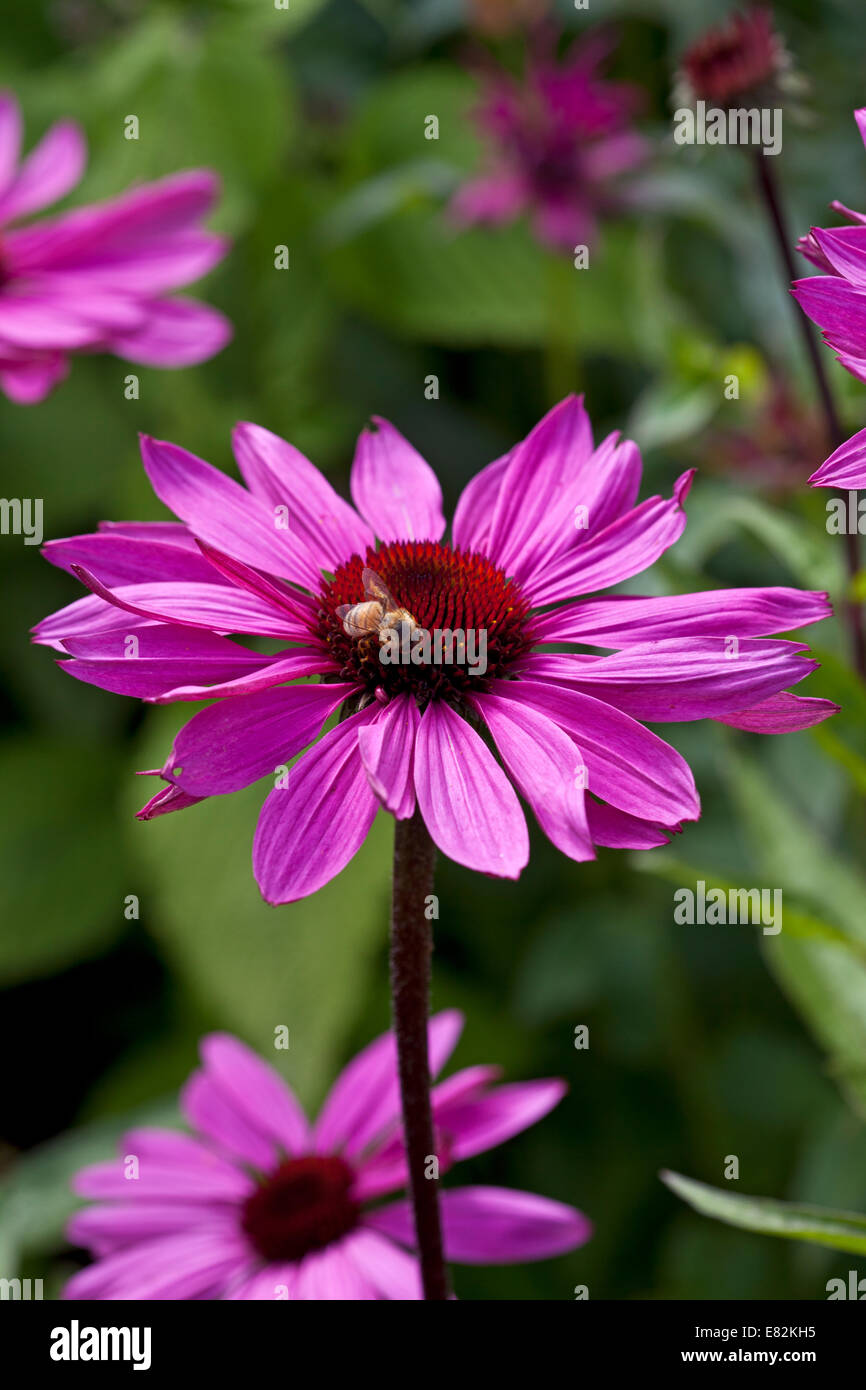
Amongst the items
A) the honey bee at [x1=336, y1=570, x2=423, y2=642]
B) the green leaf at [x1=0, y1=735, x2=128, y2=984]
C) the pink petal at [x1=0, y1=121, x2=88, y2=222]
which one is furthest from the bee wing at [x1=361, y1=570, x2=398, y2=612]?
the green leaf at [x1=0, y1=735, x2=128, y2=984]

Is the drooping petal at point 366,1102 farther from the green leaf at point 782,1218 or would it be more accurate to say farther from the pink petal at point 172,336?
the pink petal at point 172,336

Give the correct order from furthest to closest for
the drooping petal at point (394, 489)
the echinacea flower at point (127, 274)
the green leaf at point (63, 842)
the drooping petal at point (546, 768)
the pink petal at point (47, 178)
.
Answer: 1. the green leaf at point (63, 842)
2. the pink petal at point (47, 178)
3. the echinacea flower at point (127, 274)
4. the drooping petal at point (394, 489)
5. the drooping petal at point (546, 768)

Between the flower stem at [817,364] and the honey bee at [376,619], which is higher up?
the flower stem at [817,364]

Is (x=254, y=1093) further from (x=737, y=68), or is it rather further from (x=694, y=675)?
(x=737, y=68)

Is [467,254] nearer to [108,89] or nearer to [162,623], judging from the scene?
[108,89]

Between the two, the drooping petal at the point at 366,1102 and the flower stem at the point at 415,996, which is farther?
the drooping petal at the point at 366,1102

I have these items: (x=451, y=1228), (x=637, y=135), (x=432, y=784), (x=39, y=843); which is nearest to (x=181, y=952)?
(x=39, y=843)

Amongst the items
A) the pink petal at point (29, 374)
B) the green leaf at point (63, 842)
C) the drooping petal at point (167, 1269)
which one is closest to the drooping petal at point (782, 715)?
the drooping petal at point (167, 1269)
